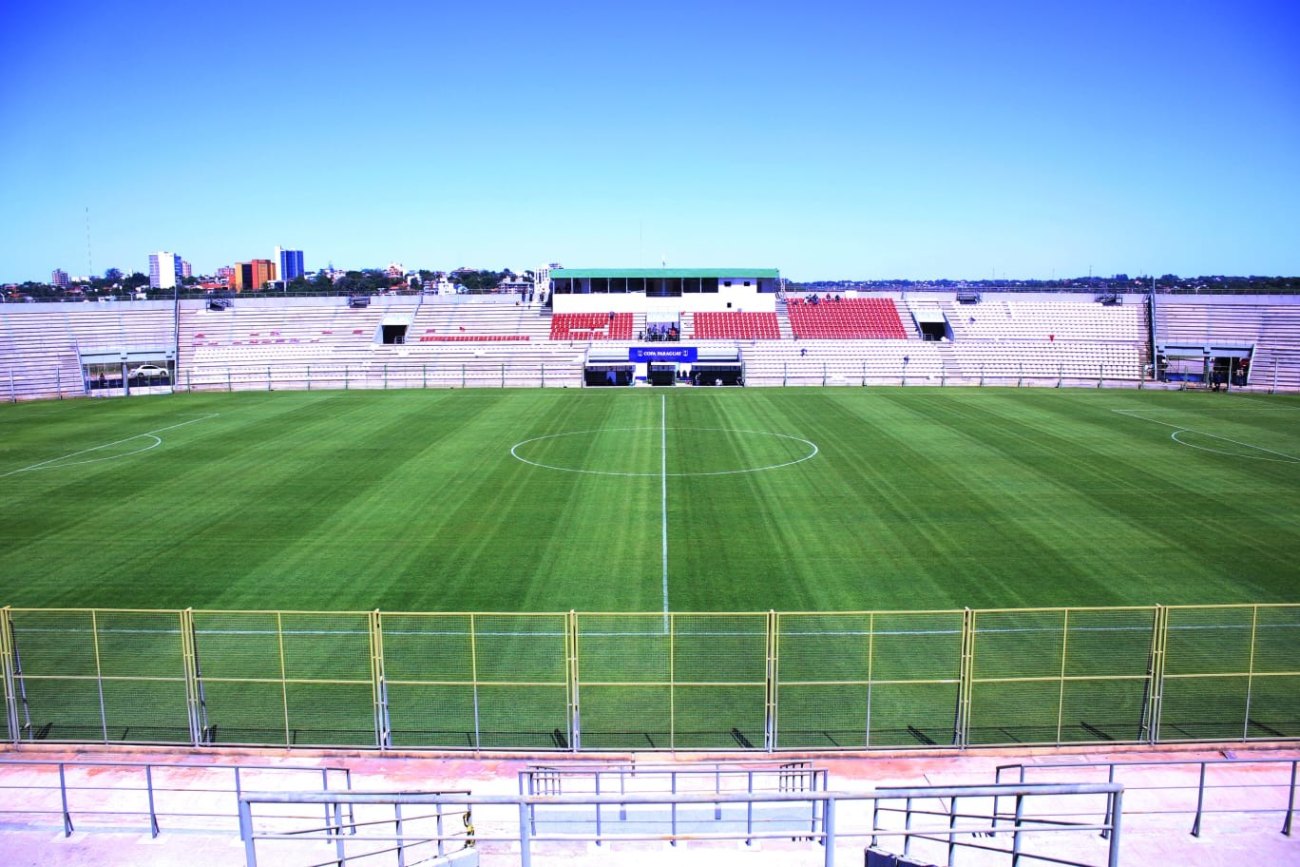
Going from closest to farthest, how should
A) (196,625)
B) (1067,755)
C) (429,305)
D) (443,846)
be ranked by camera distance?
(443,846), (1067,755), (196,625), (429,305)

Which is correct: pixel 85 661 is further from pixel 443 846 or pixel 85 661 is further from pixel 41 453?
pixel 41 453

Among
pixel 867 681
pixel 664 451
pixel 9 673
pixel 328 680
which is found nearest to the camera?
pixel 9 673

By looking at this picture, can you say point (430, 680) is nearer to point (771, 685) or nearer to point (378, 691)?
point (378, 691)

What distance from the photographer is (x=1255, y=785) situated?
11906mm

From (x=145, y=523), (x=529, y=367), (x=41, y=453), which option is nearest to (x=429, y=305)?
(x=529, y=367)

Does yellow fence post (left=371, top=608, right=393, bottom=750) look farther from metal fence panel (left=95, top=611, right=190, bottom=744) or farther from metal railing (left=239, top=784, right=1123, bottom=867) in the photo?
metal fence panel (left=95, top=611, right=190, bottom=744)

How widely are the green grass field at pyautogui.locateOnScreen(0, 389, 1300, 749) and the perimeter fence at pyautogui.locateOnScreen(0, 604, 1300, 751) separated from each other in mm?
65

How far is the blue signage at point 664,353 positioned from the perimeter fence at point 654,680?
43137 mm

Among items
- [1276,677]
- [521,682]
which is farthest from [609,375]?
[1276,677]

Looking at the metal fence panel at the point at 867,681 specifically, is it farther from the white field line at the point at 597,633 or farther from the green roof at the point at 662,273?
the green roof at the point at 662,273

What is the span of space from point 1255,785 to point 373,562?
17.3 m

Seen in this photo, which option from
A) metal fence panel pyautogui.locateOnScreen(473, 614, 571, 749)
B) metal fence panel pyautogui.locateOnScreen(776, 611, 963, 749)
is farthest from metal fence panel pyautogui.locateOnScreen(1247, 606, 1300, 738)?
metal fence panel pyautogui.locateOnScreen(473, 614, 571, 749)

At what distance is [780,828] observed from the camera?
11672 millimetres

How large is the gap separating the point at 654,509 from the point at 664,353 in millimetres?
34924
